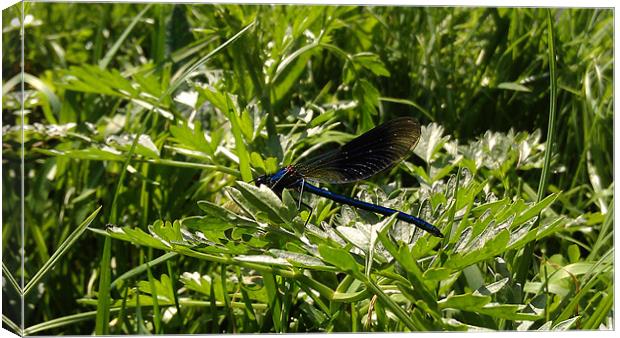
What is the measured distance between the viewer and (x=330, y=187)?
1.57 metres

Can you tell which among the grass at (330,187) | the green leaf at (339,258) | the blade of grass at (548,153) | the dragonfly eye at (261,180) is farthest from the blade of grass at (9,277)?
the blade of grass at (548,153)

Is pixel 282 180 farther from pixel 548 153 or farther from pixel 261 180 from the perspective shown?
pixel 548 153

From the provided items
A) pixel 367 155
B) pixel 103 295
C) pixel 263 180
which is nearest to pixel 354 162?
pixel 367 155

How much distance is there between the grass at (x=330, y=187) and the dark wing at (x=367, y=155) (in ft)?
0.14

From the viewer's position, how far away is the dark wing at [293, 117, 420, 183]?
133 centimetres

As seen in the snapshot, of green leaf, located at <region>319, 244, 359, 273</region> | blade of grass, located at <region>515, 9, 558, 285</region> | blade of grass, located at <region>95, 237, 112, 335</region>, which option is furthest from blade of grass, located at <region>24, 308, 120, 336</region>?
blade of grass, located at <region>515, 9, 558, 285</region>

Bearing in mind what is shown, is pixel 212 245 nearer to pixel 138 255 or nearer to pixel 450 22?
pixel 138 255

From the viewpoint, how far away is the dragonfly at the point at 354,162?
52.4 inches

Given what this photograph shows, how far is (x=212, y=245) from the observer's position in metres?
1.17

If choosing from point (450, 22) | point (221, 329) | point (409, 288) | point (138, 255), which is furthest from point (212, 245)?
point (450, 22)

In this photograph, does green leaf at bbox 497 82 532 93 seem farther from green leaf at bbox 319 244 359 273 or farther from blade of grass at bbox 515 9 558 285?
green leaf at bbox 319 244 359 273

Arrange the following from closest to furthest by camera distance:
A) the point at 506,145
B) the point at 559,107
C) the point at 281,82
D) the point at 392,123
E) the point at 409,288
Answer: the point at 409,288 → the point at 392,123 → the point at 506,145 → the point at 281,82 → the point at 559,107

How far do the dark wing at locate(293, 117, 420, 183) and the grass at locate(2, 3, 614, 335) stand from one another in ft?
0.14

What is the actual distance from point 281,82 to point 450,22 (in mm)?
488
